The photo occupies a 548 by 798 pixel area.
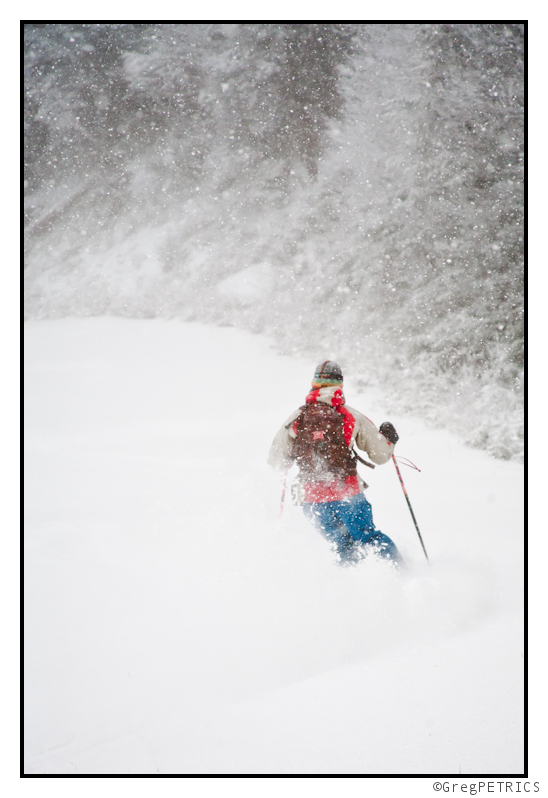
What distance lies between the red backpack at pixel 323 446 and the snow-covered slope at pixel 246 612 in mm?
585

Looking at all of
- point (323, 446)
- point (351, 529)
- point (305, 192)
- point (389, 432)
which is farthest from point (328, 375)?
point (305, 192)

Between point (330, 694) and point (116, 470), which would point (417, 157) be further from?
point (330, 694)

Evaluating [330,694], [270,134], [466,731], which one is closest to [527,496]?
[466,731]

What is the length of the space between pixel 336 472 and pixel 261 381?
4.19m

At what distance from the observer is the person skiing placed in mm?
3195

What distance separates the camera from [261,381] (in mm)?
7246

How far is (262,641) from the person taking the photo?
313 cm

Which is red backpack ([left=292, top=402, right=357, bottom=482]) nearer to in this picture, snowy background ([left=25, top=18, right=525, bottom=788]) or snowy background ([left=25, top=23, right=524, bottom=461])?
snowy background ([left=25, top=18, right=525, bottom=788])

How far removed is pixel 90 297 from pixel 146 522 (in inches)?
206

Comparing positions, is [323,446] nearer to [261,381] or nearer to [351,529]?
[351,529]

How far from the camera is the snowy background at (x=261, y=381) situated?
8.50 ft

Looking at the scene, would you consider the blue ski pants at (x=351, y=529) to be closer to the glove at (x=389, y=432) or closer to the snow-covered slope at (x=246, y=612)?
the snow-covered slope at (x=246, y=612)

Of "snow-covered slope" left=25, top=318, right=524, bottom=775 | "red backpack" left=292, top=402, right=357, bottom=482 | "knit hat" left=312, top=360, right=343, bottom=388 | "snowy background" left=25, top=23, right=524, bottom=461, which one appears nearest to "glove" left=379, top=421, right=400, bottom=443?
"red backpack" left=292, top=402, right=357, bottom=482

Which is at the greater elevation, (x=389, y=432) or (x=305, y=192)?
(x=305, y=192)
